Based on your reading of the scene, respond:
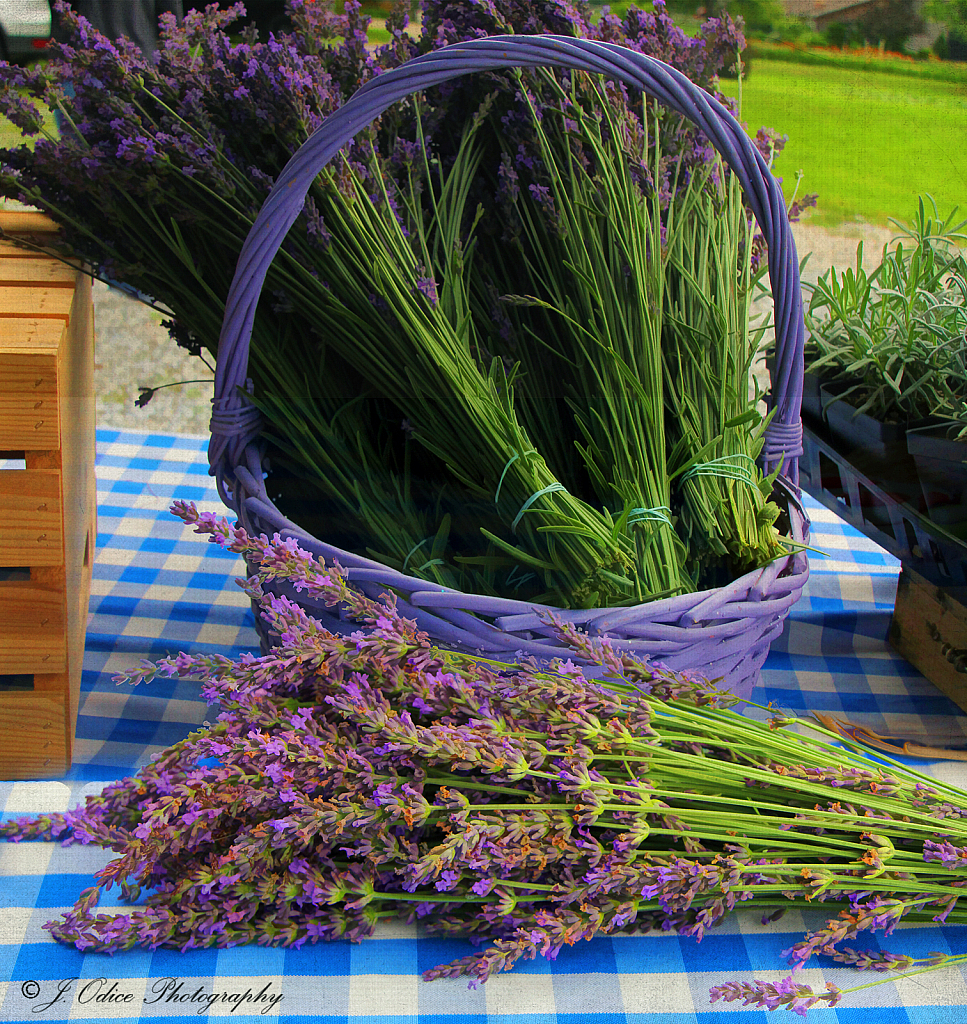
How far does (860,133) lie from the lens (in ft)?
2.28

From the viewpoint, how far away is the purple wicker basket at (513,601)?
488 mm

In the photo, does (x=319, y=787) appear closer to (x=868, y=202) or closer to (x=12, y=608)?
(x=12, y=608)

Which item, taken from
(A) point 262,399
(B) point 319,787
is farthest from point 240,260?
(B) point 319,787

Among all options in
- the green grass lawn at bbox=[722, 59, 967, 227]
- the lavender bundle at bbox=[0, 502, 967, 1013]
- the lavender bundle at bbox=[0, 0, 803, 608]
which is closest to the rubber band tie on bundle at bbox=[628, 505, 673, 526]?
the lavender bundle at bbox=[0, 0, 803, 608]

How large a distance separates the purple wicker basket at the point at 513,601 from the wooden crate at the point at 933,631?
184 mm

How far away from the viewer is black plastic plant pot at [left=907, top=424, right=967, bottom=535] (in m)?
0.61

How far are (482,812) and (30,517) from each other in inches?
15.7

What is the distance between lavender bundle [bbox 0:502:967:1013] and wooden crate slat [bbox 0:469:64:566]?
0.77 ft

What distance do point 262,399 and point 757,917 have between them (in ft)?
1.50

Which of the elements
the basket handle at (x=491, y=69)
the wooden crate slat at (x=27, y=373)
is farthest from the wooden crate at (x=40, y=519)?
the basket handle at (x=491, y=69)

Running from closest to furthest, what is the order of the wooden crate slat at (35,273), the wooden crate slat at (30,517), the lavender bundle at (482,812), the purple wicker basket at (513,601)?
the lavender bundle at (482,812)
the purple wicker basket at (513,601)
the wooden crate slat at (30,517)
the wooden crate slat at (35,273)

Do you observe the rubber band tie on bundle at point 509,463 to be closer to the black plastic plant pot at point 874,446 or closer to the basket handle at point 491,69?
the basket handle at point 491,69

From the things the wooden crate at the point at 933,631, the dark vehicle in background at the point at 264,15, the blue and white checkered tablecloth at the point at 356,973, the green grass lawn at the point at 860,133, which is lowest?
the blue and white checkered tablecloth at the point at 356,973

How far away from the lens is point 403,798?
1.23ft
